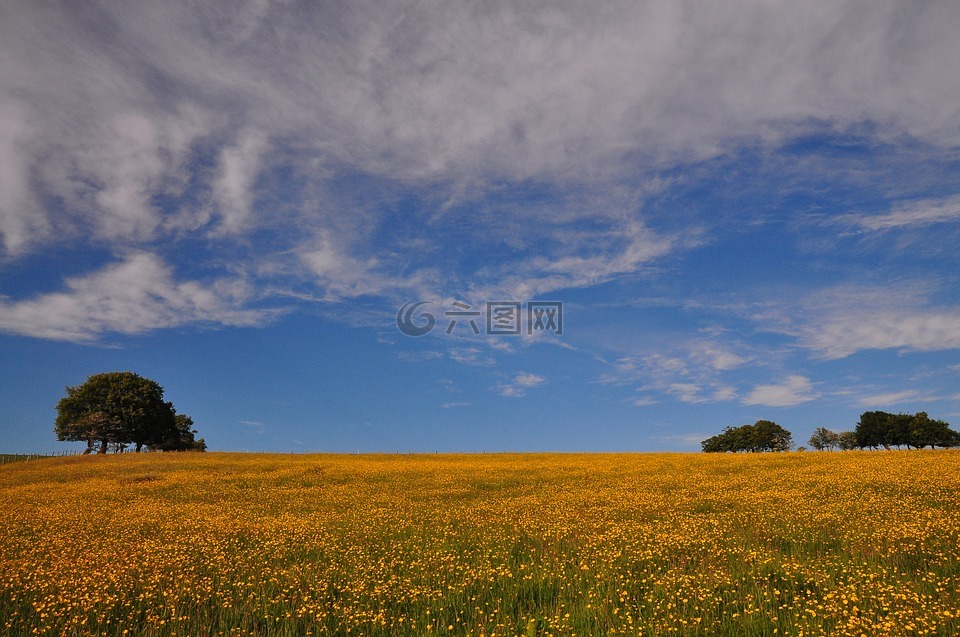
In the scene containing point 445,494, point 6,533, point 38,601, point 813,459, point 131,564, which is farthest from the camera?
point 813,459

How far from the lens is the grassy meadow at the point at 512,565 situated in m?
8.75

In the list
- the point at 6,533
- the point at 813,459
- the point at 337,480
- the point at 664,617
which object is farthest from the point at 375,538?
the point at 813,459

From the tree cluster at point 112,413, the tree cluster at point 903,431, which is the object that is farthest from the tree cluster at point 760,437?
the tree cluster at point 112,413

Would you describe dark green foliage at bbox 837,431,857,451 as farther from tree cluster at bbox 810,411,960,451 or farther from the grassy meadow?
the grassy meadow

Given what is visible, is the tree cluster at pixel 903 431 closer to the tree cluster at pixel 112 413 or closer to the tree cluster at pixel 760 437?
the tree cluster at pixel 760 437

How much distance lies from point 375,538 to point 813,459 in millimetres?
37572

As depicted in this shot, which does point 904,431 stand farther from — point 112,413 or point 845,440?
point 112,413

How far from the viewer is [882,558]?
11.1m

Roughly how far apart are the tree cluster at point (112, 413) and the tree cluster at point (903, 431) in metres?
140

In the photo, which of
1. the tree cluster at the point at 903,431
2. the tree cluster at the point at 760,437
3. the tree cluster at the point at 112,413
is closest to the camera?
the tree cluster at the point at 112,413

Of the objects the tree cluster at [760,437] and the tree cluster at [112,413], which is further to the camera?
the tree cluster at [760,437]

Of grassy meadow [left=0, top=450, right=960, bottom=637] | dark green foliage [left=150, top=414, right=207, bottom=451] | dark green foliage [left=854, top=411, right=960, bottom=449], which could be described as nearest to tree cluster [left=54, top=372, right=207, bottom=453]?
dark green foliage [left=150, top=414, right=207, bottom=451]

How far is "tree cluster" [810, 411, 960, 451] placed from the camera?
114438 millimetres

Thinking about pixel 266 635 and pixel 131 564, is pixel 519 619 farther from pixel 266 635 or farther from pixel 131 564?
pixel 131 564
